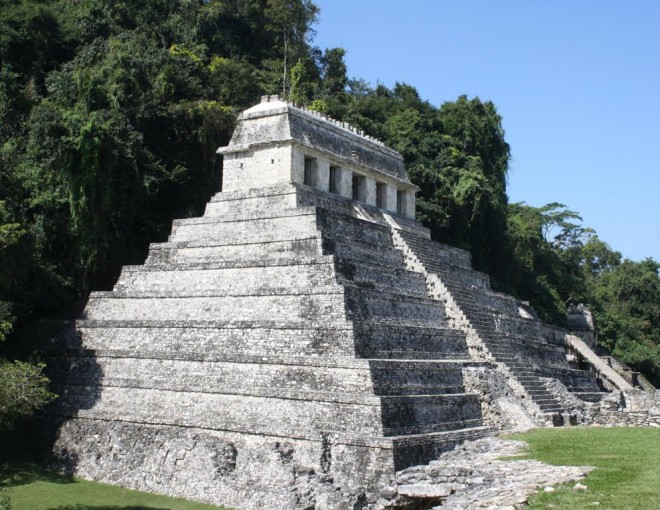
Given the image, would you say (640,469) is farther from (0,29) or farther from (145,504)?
(0,29)

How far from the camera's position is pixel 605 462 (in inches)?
562

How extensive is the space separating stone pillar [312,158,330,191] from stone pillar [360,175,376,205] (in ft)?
6.48

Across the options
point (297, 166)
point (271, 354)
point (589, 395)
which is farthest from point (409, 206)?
point (271, 354)

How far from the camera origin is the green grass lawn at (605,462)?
11.5 meters

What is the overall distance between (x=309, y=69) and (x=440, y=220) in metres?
11.9

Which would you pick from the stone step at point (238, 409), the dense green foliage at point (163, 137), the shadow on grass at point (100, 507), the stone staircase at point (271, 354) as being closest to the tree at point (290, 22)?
the dense green foliage at point (163, 137)

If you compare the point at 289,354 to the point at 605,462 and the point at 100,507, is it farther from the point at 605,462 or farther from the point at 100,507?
the point at 605,462

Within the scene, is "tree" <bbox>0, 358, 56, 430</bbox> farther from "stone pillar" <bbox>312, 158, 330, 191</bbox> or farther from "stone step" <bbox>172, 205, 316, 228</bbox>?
"stone pillar" <bbox>312, 158, 330, 191</bbox>

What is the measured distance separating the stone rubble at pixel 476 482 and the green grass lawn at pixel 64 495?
3784 millimetres

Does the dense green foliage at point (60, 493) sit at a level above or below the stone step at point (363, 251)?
below

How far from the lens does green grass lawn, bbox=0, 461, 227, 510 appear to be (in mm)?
15781

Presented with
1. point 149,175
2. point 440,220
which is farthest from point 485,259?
point 149,175

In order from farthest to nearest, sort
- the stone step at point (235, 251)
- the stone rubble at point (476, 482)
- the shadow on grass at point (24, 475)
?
the stone step at point (235, 251) < the shadow on grass at point (24, 475) < the stone rubble at point (476, 482)

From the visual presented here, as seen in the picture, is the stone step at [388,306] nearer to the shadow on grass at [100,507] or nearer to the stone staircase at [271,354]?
the stone staircase at [271,354]
